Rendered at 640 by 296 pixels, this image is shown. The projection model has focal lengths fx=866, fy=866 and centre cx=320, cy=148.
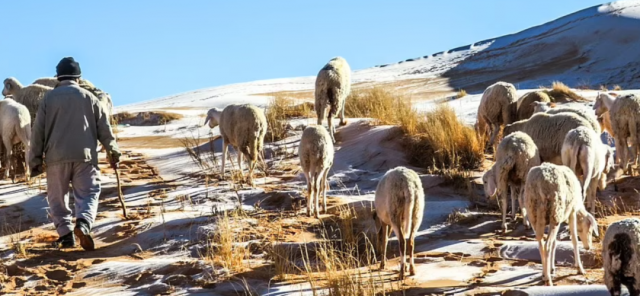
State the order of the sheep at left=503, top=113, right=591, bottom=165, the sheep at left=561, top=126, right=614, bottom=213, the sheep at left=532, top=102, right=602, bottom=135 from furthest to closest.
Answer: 1. the sheep at left=532, top=102, right=602, bottom=135
2. the sheep at left=503, top=113, right=591, bottom=165
3. the sheep at left=561, top=126, right=614, bottom=213

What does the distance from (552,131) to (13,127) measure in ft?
27.0

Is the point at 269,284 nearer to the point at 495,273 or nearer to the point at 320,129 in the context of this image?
the point at 495,273

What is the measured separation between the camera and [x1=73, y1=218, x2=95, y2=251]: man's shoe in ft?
30.7

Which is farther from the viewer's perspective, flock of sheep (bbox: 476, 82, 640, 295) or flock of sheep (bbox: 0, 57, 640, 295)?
flock of sheep (bbox: 0, 57, 640, 295)

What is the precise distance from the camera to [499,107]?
14164 mm

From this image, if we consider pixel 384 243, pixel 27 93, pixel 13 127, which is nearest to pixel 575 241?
pixel 384 243

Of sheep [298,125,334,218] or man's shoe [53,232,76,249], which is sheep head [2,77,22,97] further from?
sheep [298,125,334,218]

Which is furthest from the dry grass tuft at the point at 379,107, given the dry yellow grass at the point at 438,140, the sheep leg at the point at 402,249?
the sheep leg at the point at 402,249

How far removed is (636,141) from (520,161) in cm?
335

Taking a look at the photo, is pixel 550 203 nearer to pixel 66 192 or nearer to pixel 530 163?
pixel 530 163

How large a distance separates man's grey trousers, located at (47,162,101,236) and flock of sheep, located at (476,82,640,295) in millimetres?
4487

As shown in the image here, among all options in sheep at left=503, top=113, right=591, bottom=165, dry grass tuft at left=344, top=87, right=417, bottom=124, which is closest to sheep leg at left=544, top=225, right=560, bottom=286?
sheep at left=503, top=113, right=591, bottom=165

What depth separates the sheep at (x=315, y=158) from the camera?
34.9 feet

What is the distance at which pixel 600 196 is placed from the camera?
1162 centimetres
